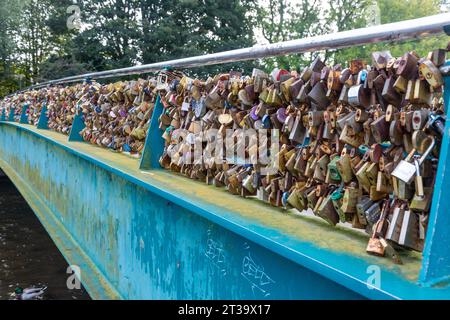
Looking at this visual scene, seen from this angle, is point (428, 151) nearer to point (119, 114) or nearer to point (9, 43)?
point (119, 114)

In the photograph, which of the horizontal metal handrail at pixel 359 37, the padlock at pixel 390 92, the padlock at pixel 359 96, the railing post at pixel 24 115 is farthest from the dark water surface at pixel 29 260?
the padlock at pixel 390 92

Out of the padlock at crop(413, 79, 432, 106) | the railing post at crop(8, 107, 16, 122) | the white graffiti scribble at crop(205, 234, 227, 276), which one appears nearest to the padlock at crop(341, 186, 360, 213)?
the padlock at crop(413, 79, 432, 106)

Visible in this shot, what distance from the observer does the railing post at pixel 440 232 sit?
1.39 metres

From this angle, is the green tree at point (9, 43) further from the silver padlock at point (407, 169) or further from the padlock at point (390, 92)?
the silver padlock at point (407, 169)

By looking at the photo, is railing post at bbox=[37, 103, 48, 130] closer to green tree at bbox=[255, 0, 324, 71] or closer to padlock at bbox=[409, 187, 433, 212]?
padlock at bbox=[409, 187, 433, 212]

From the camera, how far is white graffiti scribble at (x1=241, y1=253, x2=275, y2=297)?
2.04 meters

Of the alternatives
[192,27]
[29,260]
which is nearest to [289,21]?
[192,27]

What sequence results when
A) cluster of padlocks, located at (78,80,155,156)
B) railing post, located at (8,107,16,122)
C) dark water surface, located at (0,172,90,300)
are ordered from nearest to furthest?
cluster of padlocks, located at (78,80,155,156), dark water surface, located at (0,172,90,300), railing post, located at (8,107,16,122)

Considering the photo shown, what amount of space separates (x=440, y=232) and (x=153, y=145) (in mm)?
2692

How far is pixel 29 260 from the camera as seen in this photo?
7590mm

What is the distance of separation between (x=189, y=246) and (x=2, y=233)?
779cm

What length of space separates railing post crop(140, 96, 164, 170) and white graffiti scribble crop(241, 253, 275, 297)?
1.78 metres

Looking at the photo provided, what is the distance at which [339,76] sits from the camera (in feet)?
6.46

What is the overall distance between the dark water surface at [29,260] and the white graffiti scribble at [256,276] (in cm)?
454
